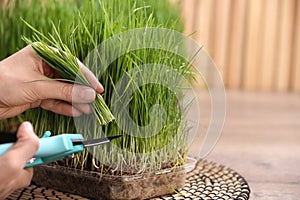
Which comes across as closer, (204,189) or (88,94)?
(88,94)

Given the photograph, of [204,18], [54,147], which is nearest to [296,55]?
[204,18]

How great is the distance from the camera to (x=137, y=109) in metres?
0.83

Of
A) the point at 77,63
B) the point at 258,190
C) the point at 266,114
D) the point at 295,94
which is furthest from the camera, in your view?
the point at 295,94

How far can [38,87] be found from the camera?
84 cm

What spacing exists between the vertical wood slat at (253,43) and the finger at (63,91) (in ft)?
7.34

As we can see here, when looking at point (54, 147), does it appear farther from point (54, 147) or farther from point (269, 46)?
point (269, 46)

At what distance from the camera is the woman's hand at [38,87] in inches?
31.8

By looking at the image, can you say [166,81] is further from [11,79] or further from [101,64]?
[11,79]

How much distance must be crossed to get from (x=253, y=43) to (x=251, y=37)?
4cm

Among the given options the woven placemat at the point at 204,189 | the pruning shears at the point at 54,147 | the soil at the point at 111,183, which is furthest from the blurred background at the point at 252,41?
the pruning shears at the point at 54,147

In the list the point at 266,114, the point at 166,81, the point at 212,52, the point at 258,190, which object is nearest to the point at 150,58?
the point at 166,81

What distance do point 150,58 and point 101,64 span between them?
0.08 m

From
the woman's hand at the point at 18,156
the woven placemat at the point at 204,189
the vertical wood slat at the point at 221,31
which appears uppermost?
the vertical wood slat at the point at 221,31

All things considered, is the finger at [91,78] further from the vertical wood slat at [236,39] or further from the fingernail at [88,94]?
the vertical wood slat at [236,39]
